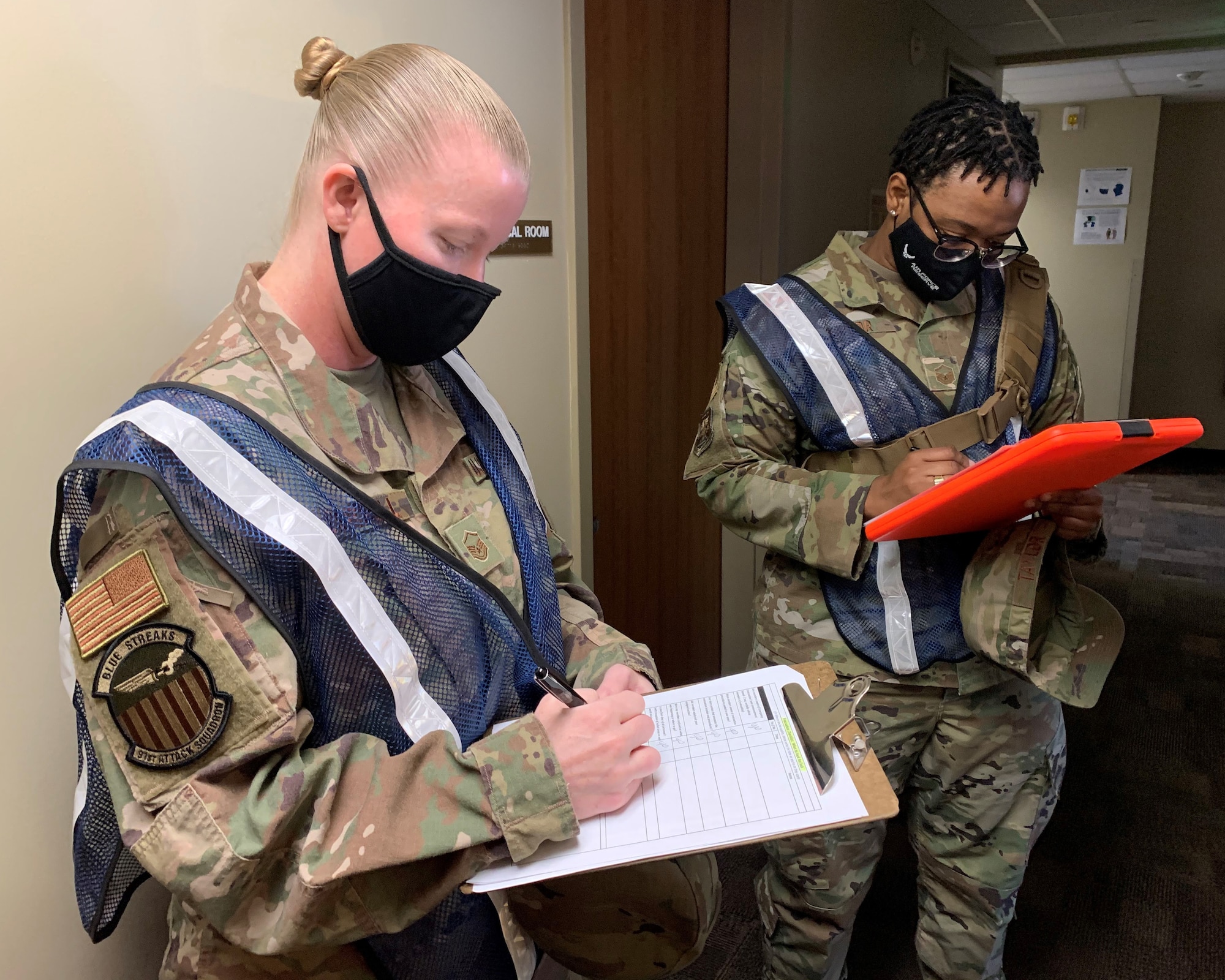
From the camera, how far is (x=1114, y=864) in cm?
213

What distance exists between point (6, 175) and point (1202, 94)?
7315mm

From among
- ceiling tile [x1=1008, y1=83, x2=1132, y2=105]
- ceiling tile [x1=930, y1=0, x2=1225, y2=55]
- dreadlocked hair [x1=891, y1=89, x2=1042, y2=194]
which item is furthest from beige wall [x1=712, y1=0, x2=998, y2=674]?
ceiling tile [x1=1008, y1=83, x2=1132, y2=105]

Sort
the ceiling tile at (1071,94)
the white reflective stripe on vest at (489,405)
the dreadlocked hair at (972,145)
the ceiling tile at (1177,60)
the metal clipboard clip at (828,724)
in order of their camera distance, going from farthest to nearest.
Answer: the ceiling tile at (1071,94) → the ceiling tile at (1177,60) → the dreadlocked hair at (972,145) → the white reflective stripe on vest at (489,405) → the metal clipboard clip at (828,724)


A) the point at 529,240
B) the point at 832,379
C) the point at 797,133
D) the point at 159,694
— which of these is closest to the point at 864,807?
the point at 159,694

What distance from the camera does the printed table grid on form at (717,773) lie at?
0.69 m

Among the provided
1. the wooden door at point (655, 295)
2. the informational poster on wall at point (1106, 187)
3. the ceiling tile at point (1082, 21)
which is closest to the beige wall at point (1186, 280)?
the informational poster on wall at point (1106, 187)

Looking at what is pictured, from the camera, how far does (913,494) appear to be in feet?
3.84

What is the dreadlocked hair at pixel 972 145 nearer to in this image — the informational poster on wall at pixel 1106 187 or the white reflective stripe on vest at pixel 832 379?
the white reflective stripe on vest at pixel 832 379

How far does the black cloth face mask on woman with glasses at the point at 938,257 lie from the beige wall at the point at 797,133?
96 cm

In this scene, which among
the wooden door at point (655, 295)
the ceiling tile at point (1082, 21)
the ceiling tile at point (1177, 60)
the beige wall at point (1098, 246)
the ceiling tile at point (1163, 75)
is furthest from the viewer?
the beige wall at point (1098, 246)

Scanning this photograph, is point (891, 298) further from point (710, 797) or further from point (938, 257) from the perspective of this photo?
point (710, 797)

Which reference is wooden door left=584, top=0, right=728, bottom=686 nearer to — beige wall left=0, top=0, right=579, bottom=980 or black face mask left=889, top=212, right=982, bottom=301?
black face mask left=889, top=212, right=982, bottom=301

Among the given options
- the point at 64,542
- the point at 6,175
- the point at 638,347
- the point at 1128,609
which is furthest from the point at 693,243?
→ the point at 1128,609

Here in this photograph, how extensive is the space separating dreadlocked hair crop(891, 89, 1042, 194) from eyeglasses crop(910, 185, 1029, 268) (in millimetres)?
45
